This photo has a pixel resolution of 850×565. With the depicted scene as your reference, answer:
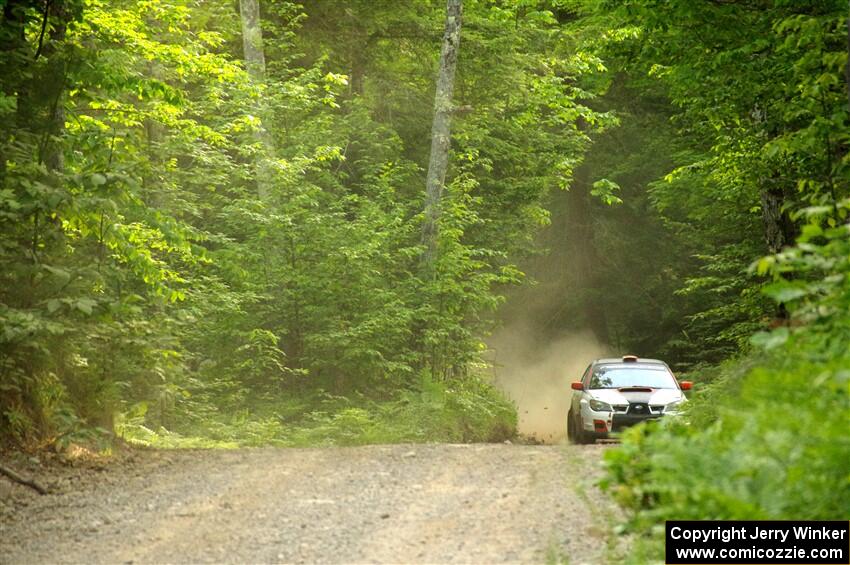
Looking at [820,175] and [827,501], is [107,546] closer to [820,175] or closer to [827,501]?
[827,501]

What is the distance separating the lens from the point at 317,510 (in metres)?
8.93

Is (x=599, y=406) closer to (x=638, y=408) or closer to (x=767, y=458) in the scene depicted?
(x=638, y=408)

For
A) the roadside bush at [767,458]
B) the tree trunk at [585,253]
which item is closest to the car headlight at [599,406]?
the roadside bush at [767,458]

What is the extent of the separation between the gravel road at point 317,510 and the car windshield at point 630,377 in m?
6.09

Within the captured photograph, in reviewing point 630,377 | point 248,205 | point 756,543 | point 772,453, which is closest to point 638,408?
point 630,377

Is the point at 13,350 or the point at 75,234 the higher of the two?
the point at 75,234

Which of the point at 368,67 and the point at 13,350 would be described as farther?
the point at 368,67

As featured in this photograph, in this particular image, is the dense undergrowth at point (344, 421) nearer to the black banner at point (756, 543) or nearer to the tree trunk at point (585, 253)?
the black banner at point (756, 543)

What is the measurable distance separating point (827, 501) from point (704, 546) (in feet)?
2.66

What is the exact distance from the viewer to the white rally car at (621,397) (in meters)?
17.2

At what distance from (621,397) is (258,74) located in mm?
11213

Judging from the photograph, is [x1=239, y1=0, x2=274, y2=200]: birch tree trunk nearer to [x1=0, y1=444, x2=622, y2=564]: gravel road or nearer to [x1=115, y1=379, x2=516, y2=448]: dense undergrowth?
[x1=115, y1=379, x2=516, y2=448]: dense undergrowth

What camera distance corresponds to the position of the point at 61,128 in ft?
39.2

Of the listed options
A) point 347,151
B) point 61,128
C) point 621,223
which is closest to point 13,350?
point 61,128
